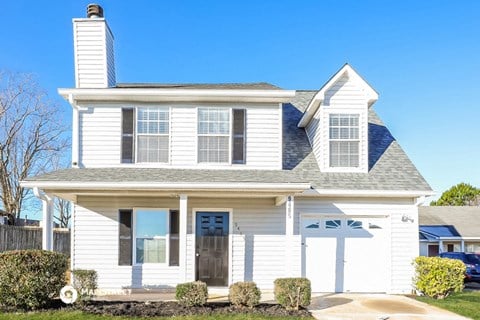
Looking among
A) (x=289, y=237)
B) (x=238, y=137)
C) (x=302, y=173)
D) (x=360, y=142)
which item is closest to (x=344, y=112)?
(x=360, y=142)

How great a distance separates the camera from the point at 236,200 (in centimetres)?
1209

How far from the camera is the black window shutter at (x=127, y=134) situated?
477 inches

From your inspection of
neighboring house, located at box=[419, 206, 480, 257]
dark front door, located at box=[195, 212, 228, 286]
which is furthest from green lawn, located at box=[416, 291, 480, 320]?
neighboring house, located at box=[419, 206, 480, 257]

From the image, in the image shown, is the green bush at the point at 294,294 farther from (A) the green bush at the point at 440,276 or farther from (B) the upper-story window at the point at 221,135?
(B) the upper-story window at the point at 221,135

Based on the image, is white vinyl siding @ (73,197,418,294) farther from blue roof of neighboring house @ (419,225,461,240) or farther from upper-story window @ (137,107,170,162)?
blue roof of neighboring house @ (419,225,461,240)

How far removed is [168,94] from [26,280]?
565 centimetres

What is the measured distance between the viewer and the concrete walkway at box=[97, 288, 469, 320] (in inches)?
349

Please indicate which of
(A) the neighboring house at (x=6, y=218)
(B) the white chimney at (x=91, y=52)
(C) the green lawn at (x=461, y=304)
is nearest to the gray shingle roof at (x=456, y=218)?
(C) the green lawn at (x=461, y=304)

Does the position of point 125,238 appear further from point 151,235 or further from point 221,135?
point 221,135

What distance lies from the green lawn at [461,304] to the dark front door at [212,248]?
4.92m

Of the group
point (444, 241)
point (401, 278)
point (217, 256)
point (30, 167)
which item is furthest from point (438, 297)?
point (30, 167)

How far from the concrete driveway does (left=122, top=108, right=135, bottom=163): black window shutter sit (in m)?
5.99

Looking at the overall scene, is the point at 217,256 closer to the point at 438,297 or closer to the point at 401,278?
the point at 401,278

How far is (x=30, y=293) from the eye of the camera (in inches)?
344
